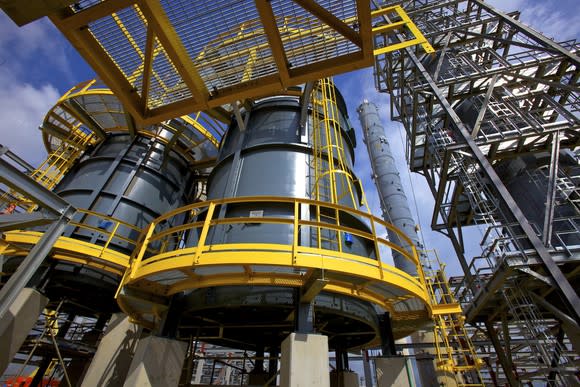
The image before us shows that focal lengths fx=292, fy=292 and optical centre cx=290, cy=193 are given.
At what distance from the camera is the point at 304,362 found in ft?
13.3

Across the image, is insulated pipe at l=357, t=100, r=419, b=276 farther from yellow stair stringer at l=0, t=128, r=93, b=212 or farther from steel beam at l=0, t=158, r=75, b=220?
yellow stair stringer at l=0, t=128, r=93, b=212

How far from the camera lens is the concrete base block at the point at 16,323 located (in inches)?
249

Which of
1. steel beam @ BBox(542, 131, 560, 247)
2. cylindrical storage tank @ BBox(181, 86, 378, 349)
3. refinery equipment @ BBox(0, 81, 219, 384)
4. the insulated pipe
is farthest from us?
the insulated pipe

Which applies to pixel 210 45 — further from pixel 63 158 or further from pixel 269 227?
pixel 63 158

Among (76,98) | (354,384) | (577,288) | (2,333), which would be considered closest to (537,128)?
(577,288)

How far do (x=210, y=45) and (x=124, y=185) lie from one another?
8.06 m

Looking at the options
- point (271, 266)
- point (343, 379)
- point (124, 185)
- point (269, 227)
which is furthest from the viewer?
point (124, 185)

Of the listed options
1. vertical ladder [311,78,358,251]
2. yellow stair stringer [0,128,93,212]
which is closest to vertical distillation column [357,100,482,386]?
vertical ladder [311,78,358,251]

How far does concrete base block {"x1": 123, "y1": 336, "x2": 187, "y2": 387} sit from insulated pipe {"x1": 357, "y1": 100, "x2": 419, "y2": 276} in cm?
1125

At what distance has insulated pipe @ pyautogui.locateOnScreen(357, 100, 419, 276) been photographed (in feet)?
55.8

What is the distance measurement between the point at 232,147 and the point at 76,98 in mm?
7980

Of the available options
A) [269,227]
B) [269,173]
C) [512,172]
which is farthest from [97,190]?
[512,172]

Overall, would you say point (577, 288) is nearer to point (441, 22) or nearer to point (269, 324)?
point (269, 324)

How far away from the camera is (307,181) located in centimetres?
743
